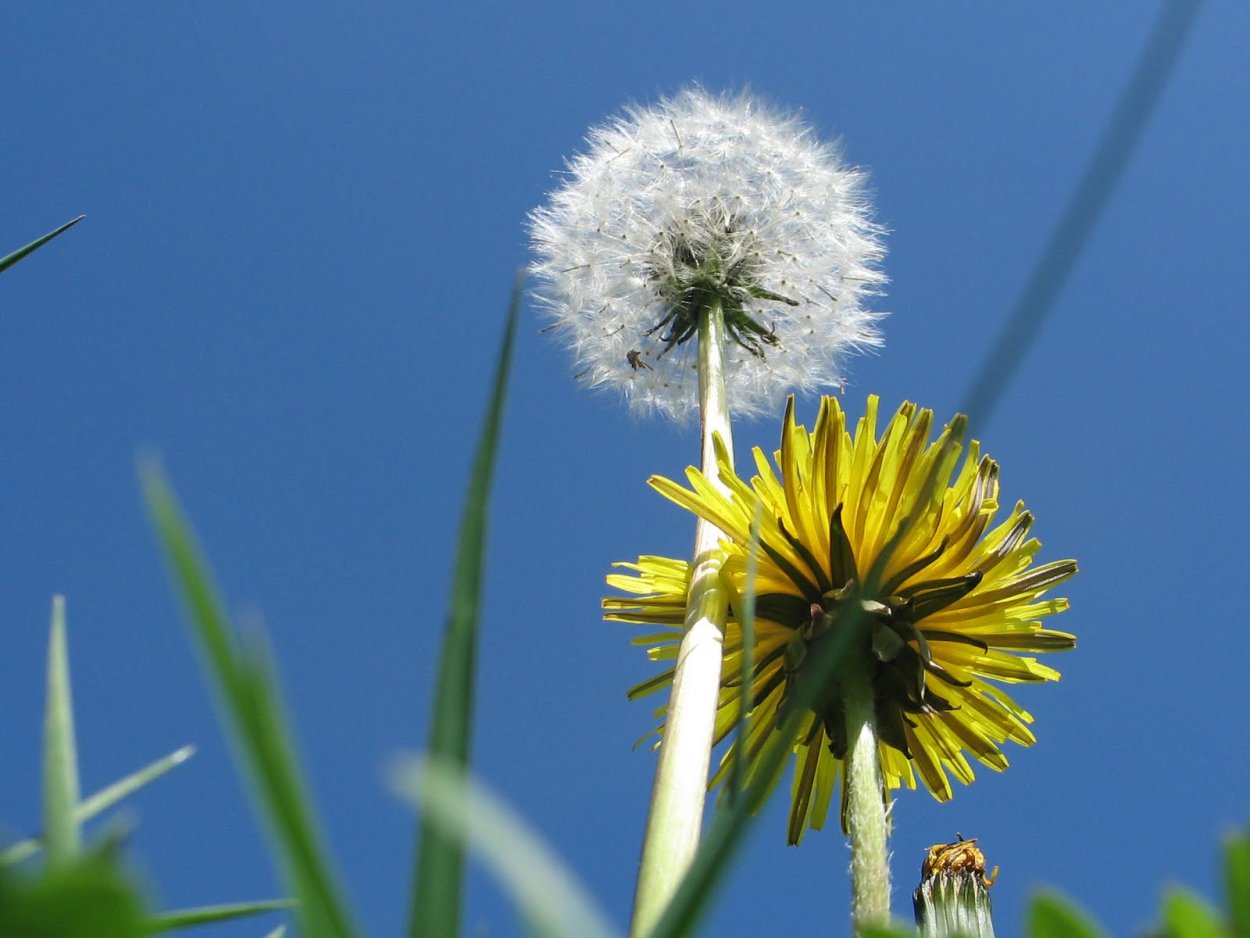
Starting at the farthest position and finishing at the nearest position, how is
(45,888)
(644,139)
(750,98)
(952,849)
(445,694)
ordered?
(750,98) < (644,139) < (952,849) < (445,694) < (45,888)

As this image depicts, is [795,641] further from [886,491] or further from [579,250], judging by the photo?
[579,250]

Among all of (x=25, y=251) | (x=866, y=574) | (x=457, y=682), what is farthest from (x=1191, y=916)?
(x=866, y=574)

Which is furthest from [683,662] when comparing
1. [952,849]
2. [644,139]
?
→ [644,139]

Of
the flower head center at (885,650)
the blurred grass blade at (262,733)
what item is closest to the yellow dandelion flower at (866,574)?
the flower head center at (885,650)

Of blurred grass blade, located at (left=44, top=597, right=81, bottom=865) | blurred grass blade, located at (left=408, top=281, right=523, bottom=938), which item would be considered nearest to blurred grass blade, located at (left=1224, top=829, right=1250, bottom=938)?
blurred grass blade, located at (left=408, top=281, right=523, bottom=938)

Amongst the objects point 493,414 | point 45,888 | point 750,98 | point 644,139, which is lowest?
point 45,888

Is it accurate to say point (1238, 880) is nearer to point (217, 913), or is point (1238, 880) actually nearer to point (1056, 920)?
point (1056, 920)
